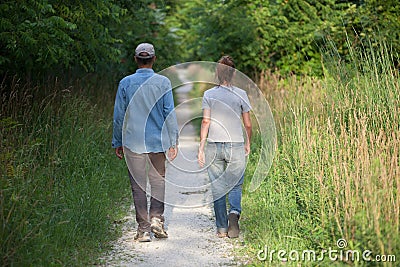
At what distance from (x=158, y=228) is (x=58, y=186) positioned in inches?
54.0

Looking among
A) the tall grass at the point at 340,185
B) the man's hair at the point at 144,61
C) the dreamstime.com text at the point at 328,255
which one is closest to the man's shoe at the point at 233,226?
the tall grass at the point at 340,185

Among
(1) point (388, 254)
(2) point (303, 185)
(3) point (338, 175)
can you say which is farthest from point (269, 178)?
(1) point (388, 254)

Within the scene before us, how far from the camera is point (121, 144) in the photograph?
22.2 ft

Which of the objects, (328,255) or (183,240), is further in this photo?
(183,240)

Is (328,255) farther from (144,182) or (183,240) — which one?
(144,182)

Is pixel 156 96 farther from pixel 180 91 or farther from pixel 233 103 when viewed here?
pixel 180 91

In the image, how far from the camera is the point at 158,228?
22.1ft

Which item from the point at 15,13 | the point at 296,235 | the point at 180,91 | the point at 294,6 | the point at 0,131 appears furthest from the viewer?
the point at 180,91

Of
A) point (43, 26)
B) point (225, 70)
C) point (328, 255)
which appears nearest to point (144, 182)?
point (225, 70)

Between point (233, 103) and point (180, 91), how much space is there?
1558cm

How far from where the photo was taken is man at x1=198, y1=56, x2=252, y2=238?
6.75 metres

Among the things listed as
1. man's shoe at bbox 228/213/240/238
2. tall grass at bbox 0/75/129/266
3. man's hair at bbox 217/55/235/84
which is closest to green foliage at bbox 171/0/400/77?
tall grass at bbox 0/75/129/266

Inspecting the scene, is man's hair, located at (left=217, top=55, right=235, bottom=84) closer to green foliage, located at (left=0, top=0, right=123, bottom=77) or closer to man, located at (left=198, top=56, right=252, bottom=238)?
man, located at (left=198, top=56, right=252, bottom=238)

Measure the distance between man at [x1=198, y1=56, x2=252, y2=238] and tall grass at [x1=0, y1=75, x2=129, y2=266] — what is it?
1367 millimetres
